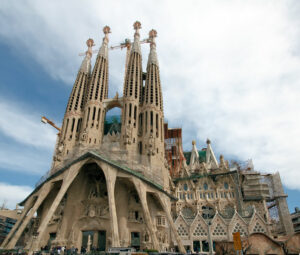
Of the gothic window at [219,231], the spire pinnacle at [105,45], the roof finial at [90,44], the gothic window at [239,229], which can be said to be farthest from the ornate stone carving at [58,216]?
the roof finial at [90,44]

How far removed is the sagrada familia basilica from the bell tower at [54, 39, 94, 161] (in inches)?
6.3

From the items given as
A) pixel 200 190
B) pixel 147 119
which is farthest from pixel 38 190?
pixel 200 190

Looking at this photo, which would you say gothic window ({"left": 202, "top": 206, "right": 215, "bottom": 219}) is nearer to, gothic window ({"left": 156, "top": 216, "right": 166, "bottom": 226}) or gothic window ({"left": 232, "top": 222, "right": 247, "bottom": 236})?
gothic window ({"left": 232, "top": 222, "right": 247, "bottom": 236})

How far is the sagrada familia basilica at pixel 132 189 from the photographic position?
2561cm

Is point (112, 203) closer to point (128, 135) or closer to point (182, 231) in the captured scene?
point (128, 135)

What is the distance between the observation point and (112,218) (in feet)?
74.9

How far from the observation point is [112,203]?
23891mm

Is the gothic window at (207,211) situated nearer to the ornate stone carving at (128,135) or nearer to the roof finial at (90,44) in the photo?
the ornate stone carving at (128,135)

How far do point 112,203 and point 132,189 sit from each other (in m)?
4.88

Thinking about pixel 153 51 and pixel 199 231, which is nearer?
pixel 199 231

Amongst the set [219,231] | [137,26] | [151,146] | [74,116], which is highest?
[137,26]

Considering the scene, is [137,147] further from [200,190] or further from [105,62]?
[105,62]

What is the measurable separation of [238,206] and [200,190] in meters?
6.93

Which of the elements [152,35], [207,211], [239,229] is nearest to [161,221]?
[239,229]
